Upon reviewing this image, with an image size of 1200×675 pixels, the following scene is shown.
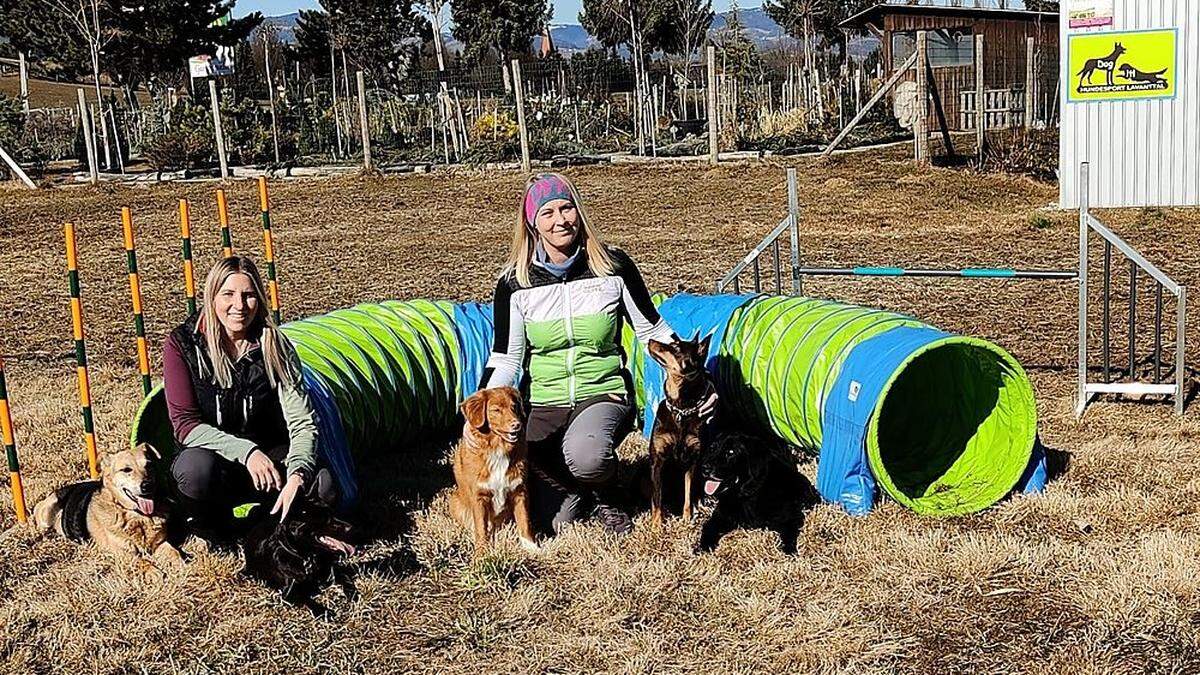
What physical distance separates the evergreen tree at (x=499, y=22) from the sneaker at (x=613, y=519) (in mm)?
40397

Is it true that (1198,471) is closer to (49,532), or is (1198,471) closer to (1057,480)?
(1057,480)

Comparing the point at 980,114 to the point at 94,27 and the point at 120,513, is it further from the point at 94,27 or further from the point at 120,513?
the point at 94,27

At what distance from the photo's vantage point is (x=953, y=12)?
95.9 ft

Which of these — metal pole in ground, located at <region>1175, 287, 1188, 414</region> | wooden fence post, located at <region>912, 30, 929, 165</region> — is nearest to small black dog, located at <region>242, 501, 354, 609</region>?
metal pole in ground, located at <region>1175, 287, 1188, 414</region>

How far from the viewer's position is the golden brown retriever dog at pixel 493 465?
14.4 ft

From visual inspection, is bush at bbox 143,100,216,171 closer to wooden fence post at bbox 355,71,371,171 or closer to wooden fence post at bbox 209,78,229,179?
wooden fence post at bbox 209,78,229,179

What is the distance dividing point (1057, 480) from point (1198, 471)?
0.67m

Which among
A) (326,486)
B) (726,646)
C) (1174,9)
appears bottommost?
(726,646)

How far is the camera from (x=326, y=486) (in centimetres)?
463

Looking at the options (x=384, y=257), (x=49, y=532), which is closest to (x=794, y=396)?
(x=49, y=532)

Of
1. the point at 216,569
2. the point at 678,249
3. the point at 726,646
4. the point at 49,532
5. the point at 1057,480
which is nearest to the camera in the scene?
the point at 726,646

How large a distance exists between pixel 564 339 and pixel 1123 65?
11016mm

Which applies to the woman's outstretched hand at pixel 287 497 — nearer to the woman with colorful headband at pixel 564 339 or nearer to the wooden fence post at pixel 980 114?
the woman with colorful headband at pixel 564 339

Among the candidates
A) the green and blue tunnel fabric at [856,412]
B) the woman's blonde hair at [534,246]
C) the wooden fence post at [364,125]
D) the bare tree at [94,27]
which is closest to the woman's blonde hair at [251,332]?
the woman's blonde hair at [534,246]
